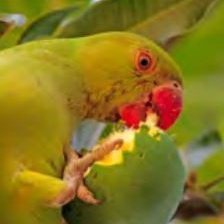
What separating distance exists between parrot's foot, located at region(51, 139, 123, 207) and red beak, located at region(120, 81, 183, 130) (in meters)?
0.25

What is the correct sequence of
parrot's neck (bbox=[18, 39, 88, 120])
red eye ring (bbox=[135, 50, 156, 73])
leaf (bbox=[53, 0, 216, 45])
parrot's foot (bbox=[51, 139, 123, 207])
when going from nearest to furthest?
parrot's foot (bbox=[51, 139, 123, 207])
parrot's neck (bbox=[18, 39, 88, 120])
red eye ring (bbox=[135, 50, 156, 73])
leaf (bbox=[53, 0, 216, 45])

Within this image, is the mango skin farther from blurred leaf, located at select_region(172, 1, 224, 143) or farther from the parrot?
blurred leaf, located at select_region(172, 1, 224, 143)

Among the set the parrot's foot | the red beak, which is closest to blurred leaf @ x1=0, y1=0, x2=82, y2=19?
the red beak

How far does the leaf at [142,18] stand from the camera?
5.35ft

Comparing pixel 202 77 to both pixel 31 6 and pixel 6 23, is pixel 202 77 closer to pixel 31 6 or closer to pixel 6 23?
pixel 31 6

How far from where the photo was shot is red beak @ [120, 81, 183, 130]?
4.69 ft

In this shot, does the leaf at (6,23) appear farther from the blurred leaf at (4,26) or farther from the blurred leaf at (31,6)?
the blurred leaf at (31,6)

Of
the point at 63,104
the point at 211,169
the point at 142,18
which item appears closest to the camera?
the point at 63,104

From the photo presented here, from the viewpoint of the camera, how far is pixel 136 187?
44.2 inches

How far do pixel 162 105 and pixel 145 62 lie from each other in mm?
86

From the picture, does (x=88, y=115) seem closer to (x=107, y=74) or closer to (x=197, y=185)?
(x=107, y=74)

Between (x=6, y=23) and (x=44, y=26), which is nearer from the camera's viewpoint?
(x=6, y=23)

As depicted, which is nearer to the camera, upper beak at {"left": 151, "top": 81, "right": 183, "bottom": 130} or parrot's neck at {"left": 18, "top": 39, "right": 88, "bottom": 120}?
parrot's neck at {"left": 18, "top": 39, "right": 88, "bottom": 120}

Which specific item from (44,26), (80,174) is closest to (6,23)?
(44,26)
